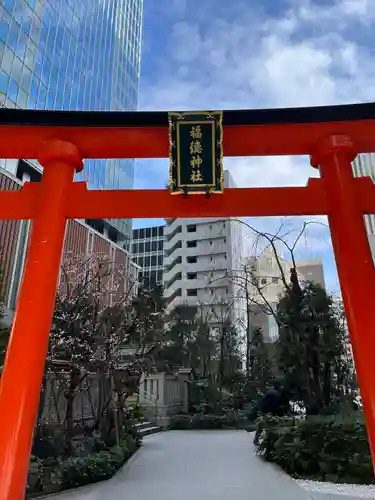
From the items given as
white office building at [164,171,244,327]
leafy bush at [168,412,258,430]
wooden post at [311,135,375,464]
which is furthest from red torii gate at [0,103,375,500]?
white office building at [164,171,244,327]

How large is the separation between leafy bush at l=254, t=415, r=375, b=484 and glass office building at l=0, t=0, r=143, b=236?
1860 centimetres

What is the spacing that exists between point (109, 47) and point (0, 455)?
3899 cm

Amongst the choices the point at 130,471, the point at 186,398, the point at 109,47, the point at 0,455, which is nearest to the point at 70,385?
the point at 130,471

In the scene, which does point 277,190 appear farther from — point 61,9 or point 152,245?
point 152,245

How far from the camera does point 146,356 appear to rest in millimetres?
8359

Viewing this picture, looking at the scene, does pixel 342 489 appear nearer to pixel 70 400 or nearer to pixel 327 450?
pixel 327 450

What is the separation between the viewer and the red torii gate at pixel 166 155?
3.35 metres

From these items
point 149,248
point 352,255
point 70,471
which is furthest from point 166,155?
point 149,248

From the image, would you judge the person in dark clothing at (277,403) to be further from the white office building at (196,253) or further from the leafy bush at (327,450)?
the white office building at (196,253)

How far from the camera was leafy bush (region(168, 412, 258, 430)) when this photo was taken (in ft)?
41.6

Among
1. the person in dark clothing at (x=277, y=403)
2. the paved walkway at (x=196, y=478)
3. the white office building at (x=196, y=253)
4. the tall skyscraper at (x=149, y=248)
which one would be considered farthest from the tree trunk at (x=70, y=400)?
the tall skyscraper at (x=149, y=248)

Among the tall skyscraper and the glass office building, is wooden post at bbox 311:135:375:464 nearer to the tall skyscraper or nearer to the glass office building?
the glass office building

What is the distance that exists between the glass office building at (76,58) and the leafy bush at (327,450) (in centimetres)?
1860

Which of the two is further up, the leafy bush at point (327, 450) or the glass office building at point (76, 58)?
the glass office building at point (76, 58)
